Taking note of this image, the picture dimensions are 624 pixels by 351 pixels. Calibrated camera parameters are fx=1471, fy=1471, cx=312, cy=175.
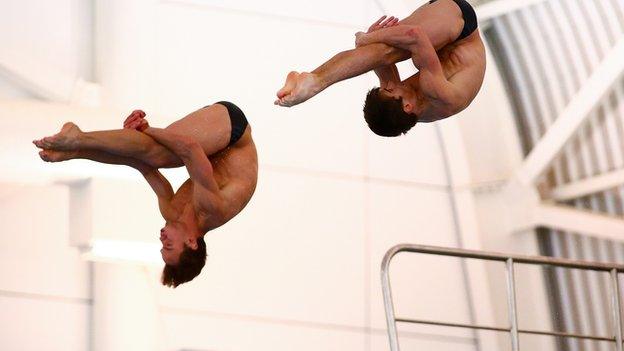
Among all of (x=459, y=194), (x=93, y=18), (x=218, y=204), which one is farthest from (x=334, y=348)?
(x=218, y=204)

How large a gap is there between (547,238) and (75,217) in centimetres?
424

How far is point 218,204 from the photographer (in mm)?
7172

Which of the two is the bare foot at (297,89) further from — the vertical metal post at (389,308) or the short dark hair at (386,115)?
the vertical metal post at (389,308)

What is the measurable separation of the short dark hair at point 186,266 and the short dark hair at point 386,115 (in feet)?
3.46

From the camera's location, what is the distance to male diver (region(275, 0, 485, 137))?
7.04 metres

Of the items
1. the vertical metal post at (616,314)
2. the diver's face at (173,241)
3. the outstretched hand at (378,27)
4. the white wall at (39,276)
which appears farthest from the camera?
the white wall at (39,276)

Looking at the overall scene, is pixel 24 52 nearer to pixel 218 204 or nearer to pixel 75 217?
pixel 75 217

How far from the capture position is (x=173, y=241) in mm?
7266

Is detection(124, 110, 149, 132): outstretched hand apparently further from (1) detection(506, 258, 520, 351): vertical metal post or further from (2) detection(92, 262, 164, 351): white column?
(2) detection(92, 262, 164, 351): white column

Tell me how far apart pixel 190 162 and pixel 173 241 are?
1.60 ft

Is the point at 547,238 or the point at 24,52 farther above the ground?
the point at 24,52

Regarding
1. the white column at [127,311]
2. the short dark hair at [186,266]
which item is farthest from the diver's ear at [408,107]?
the white column at [127,311]

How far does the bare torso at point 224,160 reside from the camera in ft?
23.6

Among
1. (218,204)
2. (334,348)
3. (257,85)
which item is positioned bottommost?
(218,204)
